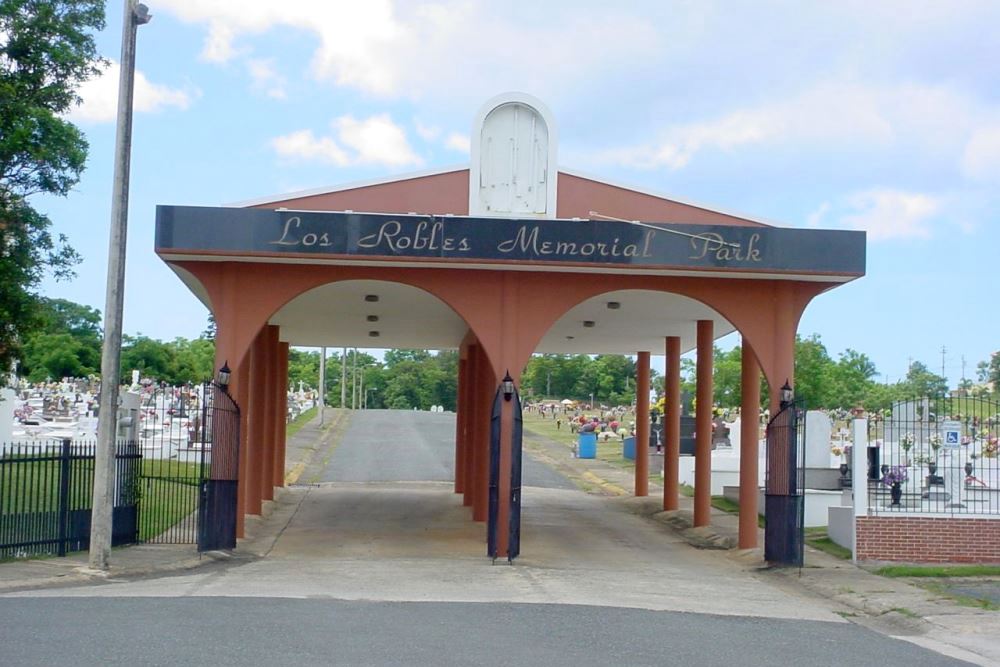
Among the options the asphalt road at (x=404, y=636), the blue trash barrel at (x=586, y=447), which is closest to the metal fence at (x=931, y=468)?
the asphalt road at (x=404, y=636)

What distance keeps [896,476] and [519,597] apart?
775 centimetres

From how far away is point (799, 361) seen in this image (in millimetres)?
55531

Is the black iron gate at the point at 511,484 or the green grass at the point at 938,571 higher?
the black iron gate at the point at 511,484

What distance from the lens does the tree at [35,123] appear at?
64.0ft

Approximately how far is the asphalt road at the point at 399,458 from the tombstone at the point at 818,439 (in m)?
13.3

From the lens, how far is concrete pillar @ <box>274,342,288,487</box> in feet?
100

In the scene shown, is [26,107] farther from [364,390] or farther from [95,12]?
[364,390]

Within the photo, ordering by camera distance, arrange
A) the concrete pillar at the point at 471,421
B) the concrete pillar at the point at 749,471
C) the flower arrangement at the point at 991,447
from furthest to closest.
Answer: the concrete pillar at the point at 471,421 < the concrete pillar at the point at 749,471 < the flower arrangement at the point at 991,447

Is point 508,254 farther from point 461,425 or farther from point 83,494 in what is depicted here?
point 461,425

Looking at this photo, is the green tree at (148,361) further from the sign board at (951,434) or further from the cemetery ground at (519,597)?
the sign board at (951,434)

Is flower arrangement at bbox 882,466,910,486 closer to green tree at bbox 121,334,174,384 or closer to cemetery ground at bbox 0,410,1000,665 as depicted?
cemetery ground at bbox 0,410,1000,665

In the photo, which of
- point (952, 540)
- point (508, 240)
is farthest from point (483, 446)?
point (952, 540)

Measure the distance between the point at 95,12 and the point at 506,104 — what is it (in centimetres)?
732

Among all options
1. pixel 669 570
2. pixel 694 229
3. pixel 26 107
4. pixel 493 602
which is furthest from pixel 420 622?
pixel 26 107
